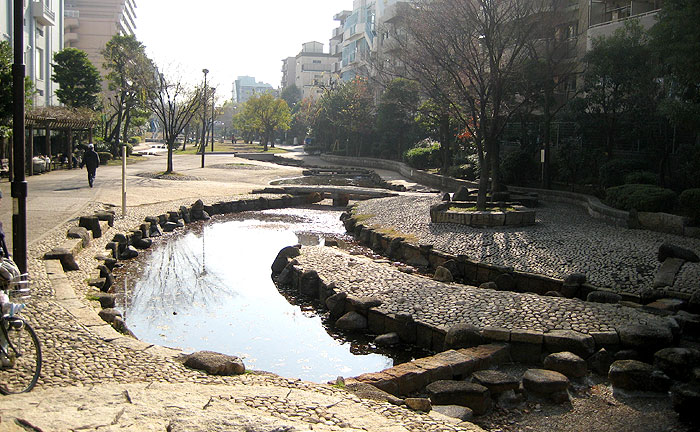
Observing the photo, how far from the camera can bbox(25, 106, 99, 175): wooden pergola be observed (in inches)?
1156

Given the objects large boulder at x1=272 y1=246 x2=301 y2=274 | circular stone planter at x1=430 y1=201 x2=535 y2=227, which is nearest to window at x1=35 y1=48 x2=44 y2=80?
circular stone planter at x1=430 y1=201 x2=535 y2=227

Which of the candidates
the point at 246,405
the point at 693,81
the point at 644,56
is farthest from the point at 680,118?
the point at 246,405

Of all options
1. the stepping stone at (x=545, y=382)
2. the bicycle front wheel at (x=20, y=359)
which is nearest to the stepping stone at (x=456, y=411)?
the stepping stone at (x=545, y=382)

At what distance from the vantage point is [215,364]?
697cm

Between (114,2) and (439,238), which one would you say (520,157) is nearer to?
(439,238)

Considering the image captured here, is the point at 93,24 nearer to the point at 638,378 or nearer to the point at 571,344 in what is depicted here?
the point at 571,344

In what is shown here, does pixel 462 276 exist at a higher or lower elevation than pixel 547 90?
lower

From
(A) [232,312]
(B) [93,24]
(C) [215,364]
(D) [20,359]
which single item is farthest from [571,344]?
(B) [93,24]

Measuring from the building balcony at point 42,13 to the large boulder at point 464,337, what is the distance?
3893 centimetres

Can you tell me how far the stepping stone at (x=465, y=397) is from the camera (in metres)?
7.04

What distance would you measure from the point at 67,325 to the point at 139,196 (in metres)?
17.3

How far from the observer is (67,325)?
321 inches

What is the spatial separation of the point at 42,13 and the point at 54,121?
11.2 m

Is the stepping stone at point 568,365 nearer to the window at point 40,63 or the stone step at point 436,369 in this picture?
the stone step at point 436,369
